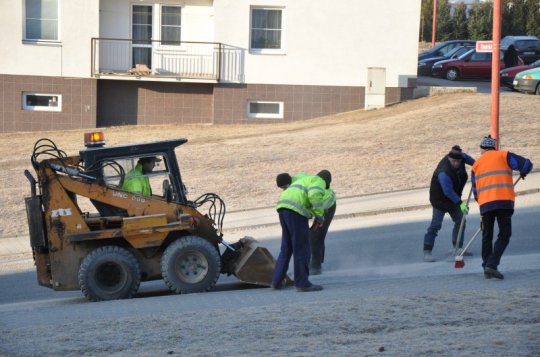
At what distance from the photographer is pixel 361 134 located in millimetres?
24297

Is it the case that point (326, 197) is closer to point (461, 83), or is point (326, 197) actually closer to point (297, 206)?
point (297, 206)

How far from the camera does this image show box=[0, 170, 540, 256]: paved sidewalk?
53.9 ft

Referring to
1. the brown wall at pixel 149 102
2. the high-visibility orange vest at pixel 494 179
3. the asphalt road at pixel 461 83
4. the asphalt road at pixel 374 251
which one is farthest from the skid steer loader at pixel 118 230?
the asphalt road at pixel 461 83

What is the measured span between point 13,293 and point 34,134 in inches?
668

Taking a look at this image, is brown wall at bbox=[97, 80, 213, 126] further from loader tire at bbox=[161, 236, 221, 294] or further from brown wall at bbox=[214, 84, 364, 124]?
loader tire at bbox=[161, 236, 221, 294]

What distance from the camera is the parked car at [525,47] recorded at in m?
40.8

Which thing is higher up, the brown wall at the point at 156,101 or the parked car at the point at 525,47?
the parked car at the point at 525,47

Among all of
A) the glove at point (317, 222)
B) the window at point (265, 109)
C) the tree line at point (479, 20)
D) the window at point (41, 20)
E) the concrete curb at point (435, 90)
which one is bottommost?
the glove at point (317, 222)

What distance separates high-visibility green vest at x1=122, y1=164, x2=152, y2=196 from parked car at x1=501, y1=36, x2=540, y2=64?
105 ft

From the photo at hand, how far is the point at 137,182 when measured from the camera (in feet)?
37.3

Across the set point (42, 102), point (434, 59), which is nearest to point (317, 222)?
point (42, 102)

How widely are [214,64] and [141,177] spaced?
18.1 metres

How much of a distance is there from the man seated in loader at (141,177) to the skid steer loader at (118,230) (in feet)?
0.05

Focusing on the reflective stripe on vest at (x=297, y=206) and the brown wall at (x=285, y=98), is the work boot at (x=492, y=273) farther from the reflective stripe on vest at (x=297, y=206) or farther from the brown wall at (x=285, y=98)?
the brown wall at (x=285, y=98)
